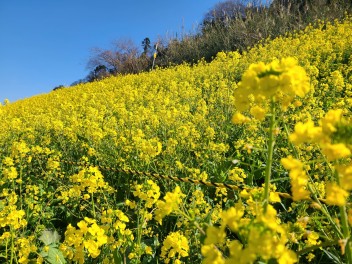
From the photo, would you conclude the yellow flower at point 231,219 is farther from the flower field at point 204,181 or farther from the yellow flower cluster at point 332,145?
the yellow flower cluster at point 332,145

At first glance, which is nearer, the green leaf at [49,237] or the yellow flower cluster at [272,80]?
the yellow flower cluster at [272,80]

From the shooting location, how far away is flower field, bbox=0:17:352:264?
2.41ft

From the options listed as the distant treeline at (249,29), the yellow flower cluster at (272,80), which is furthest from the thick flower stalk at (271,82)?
the distant treeline at (249,29)

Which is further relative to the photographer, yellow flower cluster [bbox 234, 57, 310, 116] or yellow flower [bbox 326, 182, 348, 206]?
yellow flower cluster [bbox 234, 57, 310, 116]

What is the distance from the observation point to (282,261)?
0.67 metres

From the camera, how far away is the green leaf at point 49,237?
251 centimetres

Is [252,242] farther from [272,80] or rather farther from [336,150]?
[272,80]

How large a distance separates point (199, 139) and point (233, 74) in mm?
3568

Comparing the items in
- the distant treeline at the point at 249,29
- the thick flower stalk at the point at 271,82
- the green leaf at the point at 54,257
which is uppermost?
the distant treeline at the point at 249,29

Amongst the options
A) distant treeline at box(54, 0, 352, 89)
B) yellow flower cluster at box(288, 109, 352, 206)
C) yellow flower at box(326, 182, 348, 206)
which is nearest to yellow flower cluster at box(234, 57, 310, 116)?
yellow flower cluster at box(288, 109, 352, 206)

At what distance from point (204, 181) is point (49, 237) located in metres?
1.21

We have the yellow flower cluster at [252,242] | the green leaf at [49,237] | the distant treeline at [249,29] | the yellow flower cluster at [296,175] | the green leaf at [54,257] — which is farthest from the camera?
the distant treeline at [249,29]

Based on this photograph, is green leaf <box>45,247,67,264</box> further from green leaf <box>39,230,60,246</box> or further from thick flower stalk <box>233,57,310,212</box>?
thick flower stalk <box>233,57,310,212</box>

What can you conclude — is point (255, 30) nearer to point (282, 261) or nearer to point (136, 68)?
point (136, 68)
